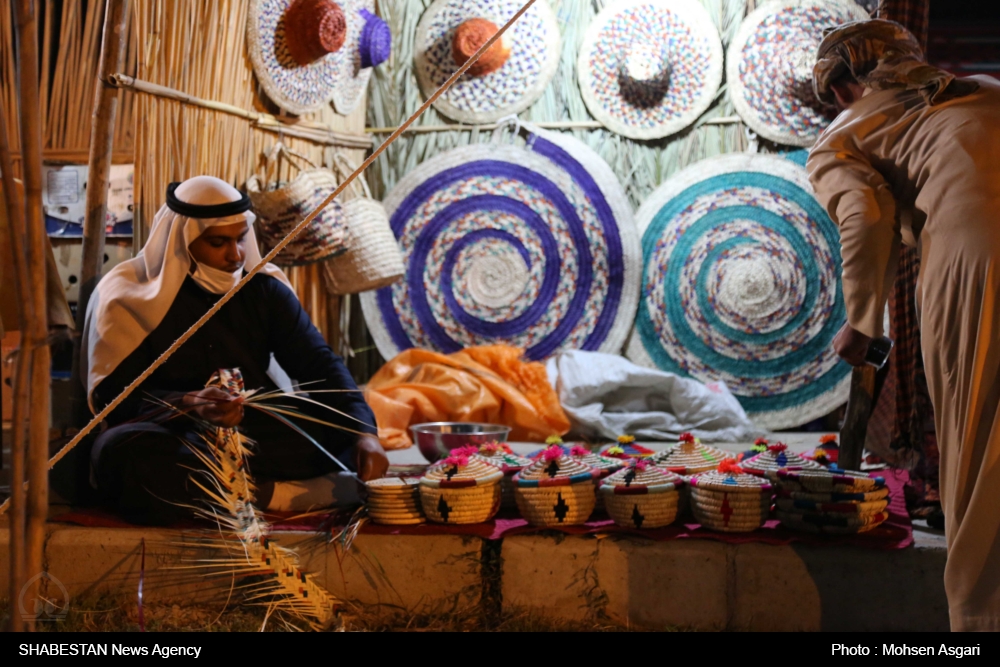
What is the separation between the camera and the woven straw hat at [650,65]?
13.5ft

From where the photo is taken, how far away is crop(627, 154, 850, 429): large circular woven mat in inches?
162

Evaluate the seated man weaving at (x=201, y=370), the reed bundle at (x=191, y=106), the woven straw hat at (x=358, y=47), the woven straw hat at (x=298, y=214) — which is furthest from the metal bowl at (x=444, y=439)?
the woven straw hat at (x=358, y=47)

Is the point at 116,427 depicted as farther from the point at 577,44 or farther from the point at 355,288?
the point at 577,44

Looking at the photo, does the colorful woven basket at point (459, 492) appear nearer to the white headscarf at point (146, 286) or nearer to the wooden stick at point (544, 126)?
the white headscarf at point (146, 286)

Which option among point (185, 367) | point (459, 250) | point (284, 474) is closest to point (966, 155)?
point (284, 474)

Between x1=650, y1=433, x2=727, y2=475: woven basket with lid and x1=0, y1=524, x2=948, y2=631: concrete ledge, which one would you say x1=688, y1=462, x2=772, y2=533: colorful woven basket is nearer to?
x1=0, y1=524, x2=948, y2=631: concrete ledge

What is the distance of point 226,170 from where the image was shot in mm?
3291

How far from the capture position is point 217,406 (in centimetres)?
210

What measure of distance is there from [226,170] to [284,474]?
141cm

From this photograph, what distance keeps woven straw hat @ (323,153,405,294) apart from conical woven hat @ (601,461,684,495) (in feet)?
6.43

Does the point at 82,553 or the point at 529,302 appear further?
the point at 529,302

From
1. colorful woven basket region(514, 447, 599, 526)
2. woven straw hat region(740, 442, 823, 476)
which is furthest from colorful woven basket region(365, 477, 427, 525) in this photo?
woven straw hat region(740, 442, 823, 476)

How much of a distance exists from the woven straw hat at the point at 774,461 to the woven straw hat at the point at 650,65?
230 cm

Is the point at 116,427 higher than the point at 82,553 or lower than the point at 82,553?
higher
